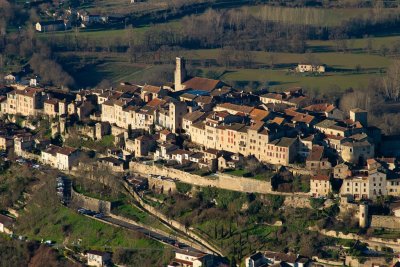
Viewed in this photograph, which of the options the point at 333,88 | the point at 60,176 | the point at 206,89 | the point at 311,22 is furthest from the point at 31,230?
the point at 311,22

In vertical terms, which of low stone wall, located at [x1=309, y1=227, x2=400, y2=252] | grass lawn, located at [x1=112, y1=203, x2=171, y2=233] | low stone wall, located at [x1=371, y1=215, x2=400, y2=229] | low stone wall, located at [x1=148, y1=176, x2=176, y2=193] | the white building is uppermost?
low stone wall, located at [x1=371, y1=215, x2=400, y2=229]

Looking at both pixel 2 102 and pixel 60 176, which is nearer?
pixel 60 176

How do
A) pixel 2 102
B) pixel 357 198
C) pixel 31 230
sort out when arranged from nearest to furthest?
pixel 357 198 → pixel 31 230 → pixel 2 102

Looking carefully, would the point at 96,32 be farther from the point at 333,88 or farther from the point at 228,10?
the point at 333,88

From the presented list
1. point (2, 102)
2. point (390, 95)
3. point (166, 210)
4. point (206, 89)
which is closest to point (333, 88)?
point (390, 95)

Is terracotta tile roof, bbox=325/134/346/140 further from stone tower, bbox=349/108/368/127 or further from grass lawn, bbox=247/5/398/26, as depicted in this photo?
grass lawn, bbox=247/5/398/26

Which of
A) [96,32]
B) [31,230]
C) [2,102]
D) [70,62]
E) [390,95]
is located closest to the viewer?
[31,230]

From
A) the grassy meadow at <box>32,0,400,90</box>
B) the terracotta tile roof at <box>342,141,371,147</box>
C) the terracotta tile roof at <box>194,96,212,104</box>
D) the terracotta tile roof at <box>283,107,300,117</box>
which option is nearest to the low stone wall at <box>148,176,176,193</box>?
the terracotta tile roof at <box>194,96,212,104</box>
